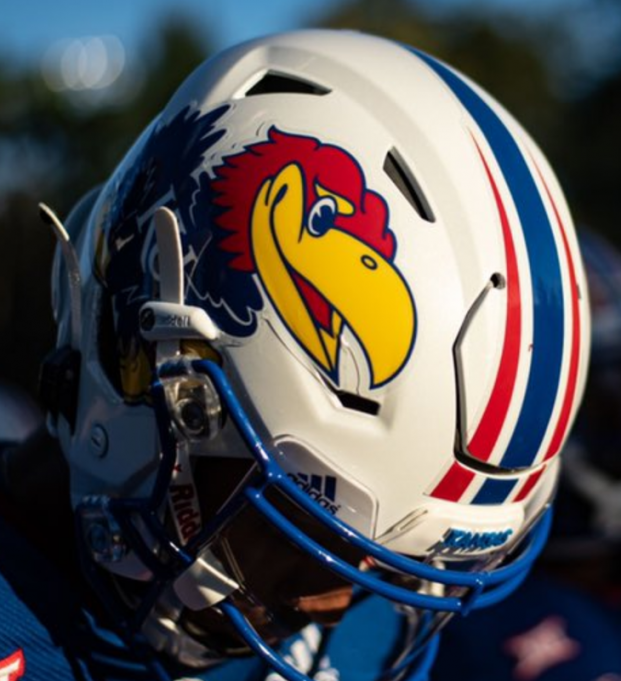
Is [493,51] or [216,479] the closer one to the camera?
[216,479]

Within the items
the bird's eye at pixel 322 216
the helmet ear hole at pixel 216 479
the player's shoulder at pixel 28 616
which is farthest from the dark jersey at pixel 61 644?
the bird's eye at pixel 322 216

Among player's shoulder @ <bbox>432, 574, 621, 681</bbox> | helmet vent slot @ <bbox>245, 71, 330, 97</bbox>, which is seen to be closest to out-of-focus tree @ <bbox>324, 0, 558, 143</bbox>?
player's shoulder @ <bbox>432, 574, 621, 681</bbox>

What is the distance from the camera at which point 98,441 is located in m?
1.40

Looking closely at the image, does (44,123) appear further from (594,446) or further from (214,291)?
Answer: (214,291)

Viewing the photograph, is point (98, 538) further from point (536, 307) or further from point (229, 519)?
point (536, 307)

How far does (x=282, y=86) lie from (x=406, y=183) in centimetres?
23

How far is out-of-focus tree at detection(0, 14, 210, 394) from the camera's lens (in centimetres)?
711

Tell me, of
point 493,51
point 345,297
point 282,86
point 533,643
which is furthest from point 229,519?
point 493,51

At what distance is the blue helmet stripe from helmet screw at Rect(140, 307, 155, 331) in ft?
1.51

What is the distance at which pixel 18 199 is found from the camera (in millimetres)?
7727

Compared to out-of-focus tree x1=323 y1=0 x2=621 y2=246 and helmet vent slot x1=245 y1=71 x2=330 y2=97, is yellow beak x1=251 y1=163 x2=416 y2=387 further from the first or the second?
out-of-focus tree x1=323 y1=0 x2=621 y2=246

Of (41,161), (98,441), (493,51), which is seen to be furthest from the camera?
(493,51)

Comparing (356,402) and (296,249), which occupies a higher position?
(296,249)

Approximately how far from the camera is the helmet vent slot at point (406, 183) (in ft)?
4.34
